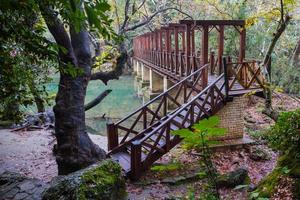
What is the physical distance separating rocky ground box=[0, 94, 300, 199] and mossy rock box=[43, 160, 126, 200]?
1.12 metres

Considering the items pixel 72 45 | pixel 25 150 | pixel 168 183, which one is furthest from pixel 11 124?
pixel 168 183

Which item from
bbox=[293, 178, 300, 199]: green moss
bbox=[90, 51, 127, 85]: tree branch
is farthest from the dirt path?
bbox=[293, 178, 300, 199]: green moss

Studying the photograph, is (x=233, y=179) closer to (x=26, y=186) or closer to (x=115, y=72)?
(x=26, y=186)

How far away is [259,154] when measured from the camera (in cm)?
885

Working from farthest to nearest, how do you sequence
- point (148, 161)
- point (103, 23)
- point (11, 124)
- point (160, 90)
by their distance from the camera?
point (160, 90), point (11, 124), point (148, 161), point (103, 23)

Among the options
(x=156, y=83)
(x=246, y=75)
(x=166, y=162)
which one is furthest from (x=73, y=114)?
(x=156, y=83)

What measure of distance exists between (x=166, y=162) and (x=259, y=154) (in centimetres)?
280

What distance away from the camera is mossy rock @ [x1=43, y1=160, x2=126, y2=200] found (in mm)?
4484

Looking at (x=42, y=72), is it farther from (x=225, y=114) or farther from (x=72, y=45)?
(x=225, y=114)

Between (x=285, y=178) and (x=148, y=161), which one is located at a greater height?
(x=285, y=178)

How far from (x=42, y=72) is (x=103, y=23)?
3.12 m

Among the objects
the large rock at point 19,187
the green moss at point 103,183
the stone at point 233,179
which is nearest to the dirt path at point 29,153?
the large rock at point 19,187

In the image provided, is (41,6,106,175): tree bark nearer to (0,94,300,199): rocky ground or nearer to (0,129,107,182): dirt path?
(0,94,300,199): rocky ground

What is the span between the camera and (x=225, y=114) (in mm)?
9367
